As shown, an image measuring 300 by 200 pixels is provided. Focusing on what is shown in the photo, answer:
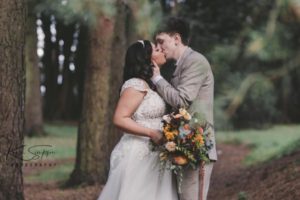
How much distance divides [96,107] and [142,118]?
5178mm

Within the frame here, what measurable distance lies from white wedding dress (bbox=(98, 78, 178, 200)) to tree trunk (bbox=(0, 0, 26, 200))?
1212 millimetres

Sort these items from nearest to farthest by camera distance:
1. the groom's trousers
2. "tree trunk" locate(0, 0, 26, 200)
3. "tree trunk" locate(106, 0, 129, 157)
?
the groom's trousers, "tree trunk" locate(0, 0, 26, 200), "tree trunk" locate(106, 0, 129, 157)

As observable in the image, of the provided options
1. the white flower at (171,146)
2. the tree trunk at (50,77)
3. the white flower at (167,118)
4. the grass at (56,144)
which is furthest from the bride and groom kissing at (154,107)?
the tree trunk at (50,77)

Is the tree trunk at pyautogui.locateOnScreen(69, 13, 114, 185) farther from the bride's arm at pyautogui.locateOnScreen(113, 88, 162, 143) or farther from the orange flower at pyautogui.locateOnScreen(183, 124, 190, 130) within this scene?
the orange flower at pyautogui.locateOnScreen(183, 124, 190, 130)

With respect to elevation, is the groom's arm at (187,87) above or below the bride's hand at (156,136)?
above

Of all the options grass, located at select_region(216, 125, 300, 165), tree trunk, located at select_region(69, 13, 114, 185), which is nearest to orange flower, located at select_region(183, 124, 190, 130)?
tree trunk, located at select_region(69, 13, 114, 185)

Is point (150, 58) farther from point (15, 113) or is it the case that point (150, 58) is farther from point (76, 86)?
point (76, 86)

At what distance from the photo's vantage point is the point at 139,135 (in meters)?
4.74

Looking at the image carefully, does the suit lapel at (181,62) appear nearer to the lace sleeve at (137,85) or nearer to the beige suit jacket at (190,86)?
the beige suit jacket at (190,86)

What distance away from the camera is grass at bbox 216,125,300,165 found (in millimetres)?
15130

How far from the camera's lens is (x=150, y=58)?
476 cm

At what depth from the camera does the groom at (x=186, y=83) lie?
443 centimetres

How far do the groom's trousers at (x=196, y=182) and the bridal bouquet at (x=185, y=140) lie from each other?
0.30 feet

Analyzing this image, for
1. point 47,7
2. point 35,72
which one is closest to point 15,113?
point 47,7
